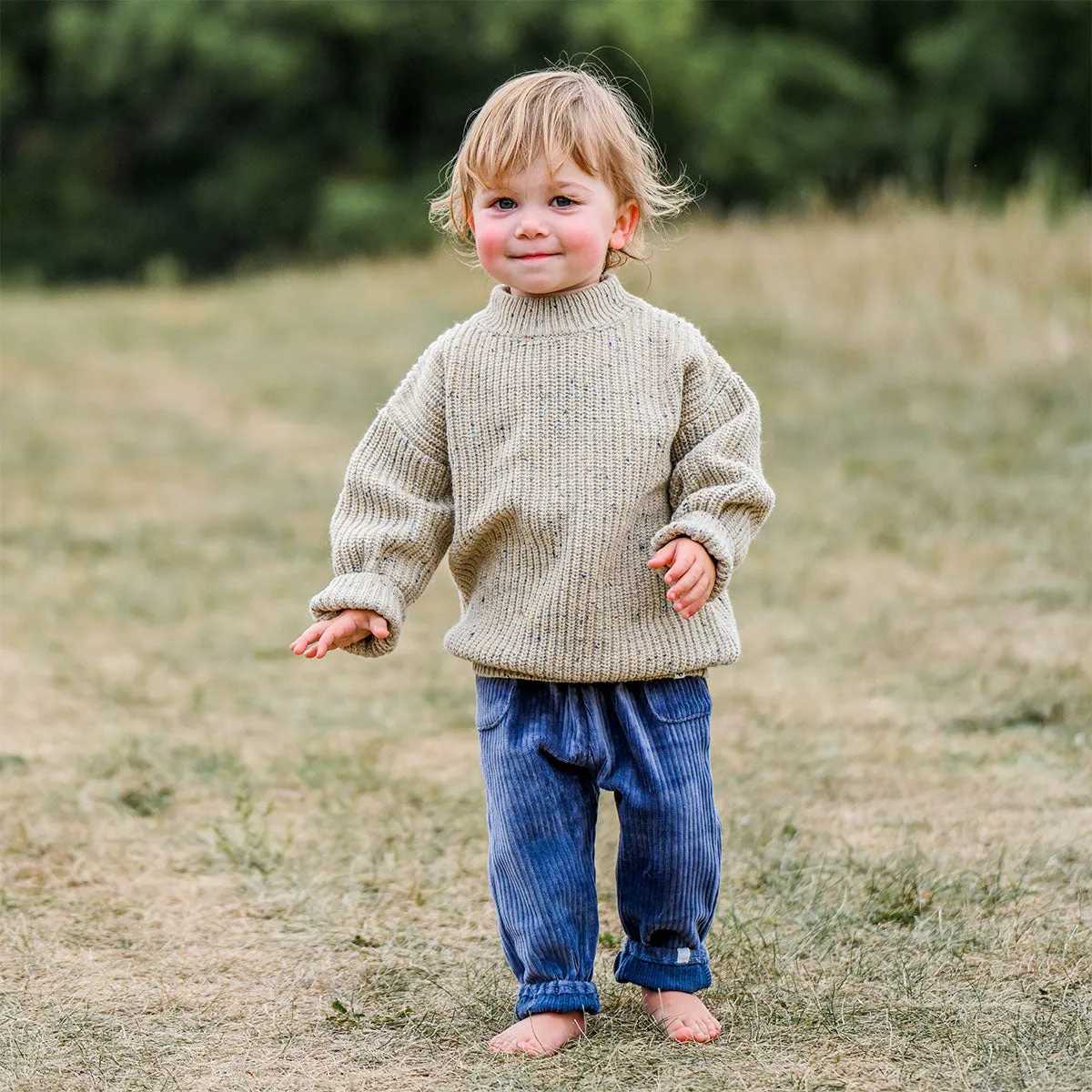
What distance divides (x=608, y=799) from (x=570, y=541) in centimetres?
153

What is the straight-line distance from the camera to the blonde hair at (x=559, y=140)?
2498 mm

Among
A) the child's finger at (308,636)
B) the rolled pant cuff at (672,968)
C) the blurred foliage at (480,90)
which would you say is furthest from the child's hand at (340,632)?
the blurred foliage at (480,90)

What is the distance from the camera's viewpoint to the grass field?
256 cm

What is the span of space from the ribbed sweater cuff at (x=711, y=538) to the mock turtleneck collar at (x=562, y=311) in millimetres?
362

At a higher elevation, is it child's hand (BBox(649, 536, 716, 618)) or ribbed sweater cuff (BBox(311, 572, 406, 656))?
child's hand (BBox(649, 536, 716, 618))

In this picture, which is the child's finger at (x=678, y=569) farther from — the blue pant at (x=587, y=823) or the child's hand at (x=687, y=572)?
the blue pant at (x=587, y=823)

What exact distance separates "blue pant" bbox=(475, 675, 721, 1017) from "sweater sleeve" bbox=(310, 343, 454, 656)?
237 mm

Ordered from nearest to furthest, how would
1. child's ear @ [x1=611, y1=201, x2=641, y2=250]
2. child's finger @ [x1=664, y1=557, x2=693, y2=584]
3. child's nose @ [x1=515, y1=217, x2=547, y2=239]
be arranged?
1. child's finger @ [x1=664, y1=557, x2=693, y2=584]
2. child's nose @ [x1=515, y1=217, x2=547, y2=239]
3. child's ear @ [x1=611, y1=201, x2=641, y2=250]

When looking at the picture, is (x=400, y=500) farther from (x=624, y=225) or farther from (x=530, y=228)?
(x=624, y=225)

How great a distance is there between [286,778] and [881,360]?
18.4 ft

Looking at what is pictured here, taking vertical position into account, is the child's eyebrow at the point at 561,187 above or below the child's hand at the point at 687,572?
above

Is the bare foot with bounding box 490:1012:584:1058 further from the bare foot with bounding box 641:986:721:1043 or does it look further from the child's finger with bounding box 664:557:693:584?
the child's finger with bounding box 664:557:693:584

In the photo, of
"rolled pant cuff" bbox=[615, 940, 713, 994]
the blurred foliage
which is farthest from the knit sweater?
the blurred foliage

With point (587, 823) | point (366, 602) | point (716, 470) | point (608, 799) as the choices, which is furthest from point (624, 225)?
point (608, 799)
